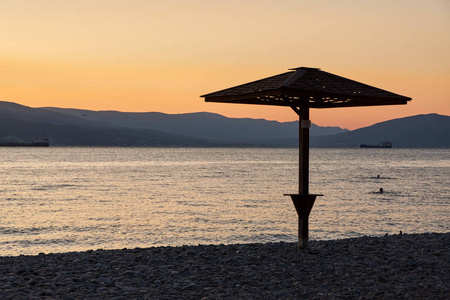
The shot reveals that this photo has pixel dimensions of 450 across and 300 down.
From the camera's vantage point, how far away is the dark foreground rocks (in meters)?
9.40

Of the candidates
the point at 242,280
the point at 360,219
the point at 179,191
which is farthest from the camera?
the point at 179,191

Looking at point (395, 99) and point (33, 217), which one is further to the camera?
point (33, 217)

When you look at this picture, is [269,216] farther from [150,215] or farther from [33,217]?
[33,217]

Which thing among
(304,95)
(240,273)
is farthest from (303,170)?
(240,273)

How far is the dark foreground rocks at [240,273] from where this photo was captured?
940 centimetres

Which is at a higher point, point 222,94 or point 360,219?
point 222,94

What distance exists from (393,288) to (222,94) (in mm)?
6183

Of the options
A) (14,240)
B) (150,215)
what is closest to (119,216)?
(150,215)

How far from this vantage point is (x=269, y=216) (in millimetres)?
29375

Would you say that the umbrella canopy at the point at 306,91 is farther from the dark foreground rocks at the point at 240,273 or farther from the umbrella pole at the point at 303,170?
the dark foreground rocks at the point at 240,273

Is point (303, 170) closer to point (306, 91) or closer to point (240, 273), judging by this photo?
point (306, 91)

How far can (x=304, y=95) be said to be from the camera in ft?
39.2

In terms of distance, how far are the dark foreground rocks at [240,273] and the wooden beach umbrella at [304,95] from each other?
5.68 feet

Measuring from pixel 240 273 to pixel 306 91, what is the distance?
4.43m
